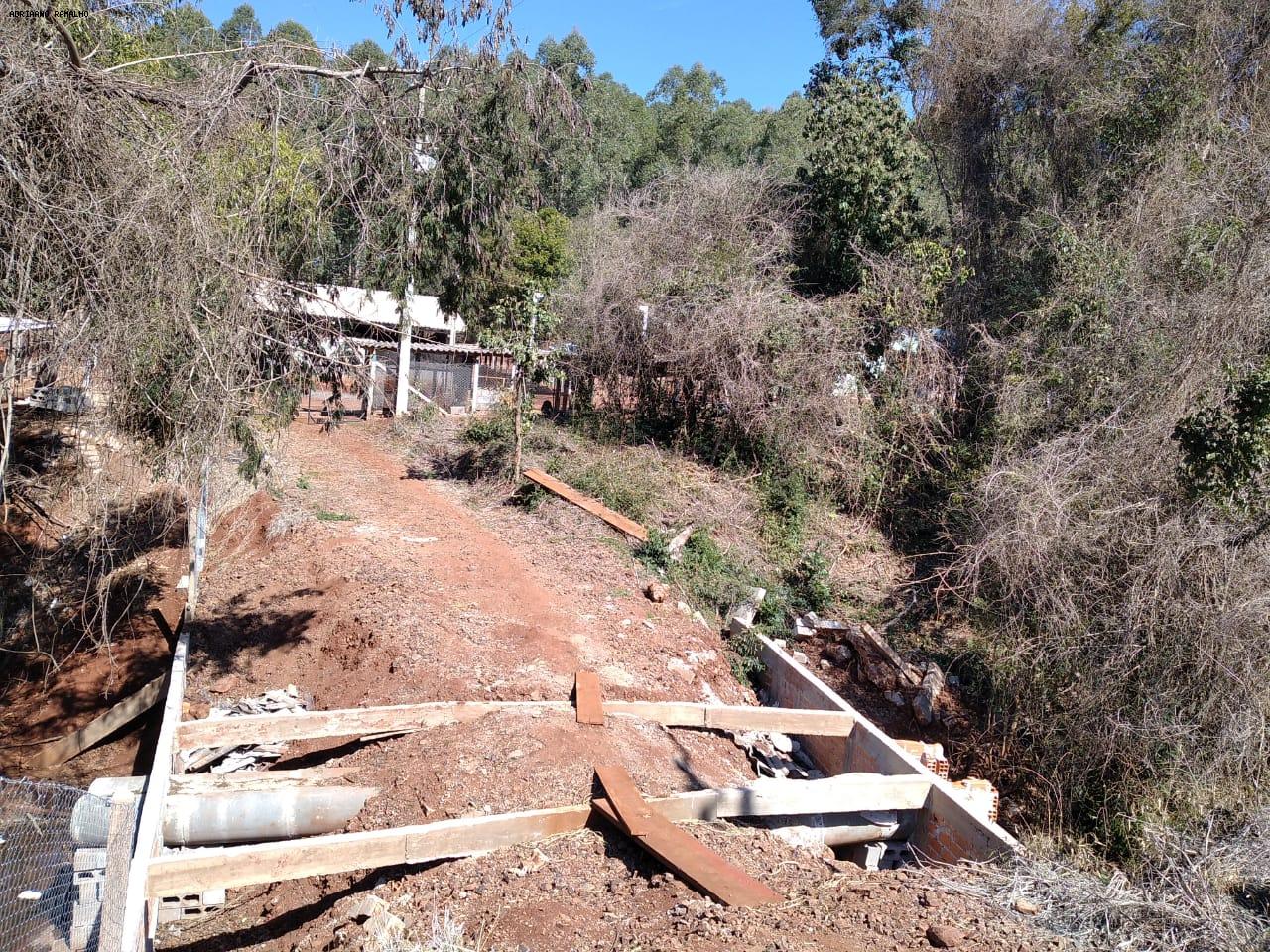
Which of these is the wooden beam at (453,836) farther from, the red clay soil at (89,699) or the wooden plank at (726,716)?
the red clay soil at (89,699)

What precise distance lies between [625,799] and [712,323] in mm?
9735

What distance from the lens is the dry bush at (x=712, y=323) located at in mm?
14008

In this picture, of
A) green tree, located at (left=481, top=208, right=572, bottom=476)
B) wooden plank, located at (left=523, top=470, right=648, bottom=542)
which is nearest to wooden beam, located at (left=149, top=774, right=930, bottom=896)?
wooden plank, located at (left=523, top=470, right=648, bottom=542)

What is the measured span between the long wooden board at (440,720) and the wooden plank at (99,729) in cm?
188

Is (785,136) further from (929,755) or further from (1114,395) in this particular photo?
(929,755)

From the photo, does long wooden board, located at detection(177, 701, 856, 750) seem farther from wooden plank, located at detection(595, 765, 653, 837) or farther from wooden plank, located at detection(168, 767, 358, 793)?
wooden plank, located at detection(595, 765, 653, 837)

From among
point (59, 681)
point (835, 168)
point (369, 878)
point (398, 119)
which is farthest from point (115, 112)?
point (835, 168)

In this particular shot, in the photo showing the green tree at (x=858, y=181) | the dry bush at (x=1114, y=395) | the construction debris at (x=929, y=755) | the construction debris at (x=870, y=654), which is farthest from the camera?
the green tree at (x=858, y=181)

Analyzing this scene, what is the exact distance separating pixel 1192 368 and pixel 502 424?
9.35 meters

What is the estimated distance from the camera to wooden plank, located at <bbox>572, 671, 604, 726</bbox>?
6730mm

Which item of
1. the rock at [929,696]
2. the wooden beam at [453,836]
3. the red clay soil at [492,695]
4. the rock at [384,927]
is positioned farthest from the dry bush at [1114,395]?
the rock at [384,927]

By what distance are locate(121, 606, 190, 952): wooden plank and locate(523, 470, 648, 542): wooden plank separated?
214 inches

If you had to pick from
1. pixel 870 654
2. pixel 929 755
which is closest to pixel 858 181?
pixel 870 654

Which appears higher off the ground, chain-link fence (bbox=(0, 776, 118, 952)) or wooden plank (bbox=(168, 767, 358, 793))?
chain-link fence (bbox=(0, 776, 118, 952))
